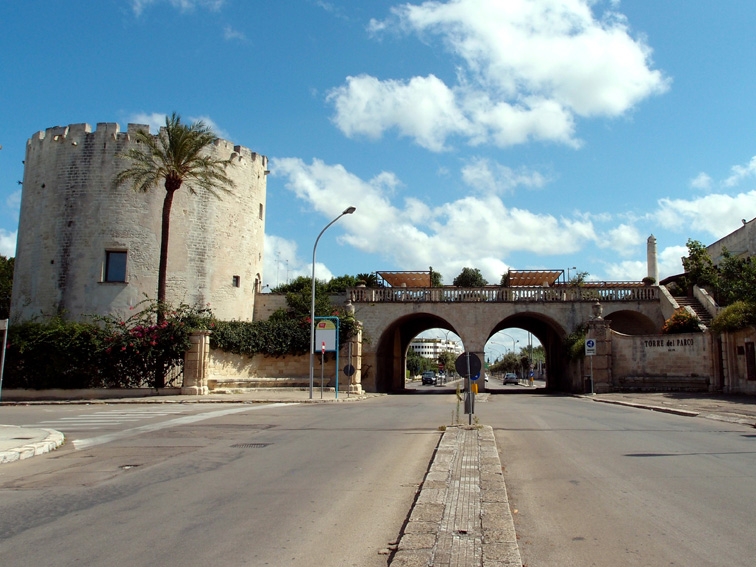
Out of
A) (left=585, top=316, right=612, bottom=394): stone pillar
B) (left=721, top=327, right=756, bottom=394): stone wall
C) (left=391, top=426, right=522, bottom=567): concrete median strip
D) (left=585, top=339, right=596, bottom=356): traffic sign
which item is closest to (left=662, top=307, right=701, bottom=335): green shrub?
(left=585, top=316, right=612, bottom=394): stone pillar

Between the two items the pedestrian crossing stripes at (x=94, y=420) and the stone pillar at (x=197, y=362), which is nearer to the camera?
the pedestrian crossing stripes at (x=94, y=420)

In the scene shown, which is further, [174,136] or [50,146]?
[50,146]

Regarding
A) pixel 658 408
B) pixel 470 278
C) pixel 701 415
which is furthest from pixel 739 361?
pixel 470 278

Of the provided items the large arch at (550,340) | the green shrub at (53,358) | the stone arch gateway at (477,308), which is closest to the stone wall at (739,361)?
the stone arch gateway at (477,308)

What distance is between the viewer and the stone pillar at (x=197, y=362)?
3038cm

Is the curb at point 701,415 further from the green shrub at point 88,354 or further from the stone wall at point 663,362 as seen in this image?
the green shrub at point 88,354

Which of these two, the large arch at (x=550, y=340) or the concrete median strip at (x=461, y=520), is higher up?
the large arch at (x=550, y=340)

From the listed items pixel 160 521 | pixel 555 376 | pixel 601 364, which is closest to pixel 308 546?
pixel 160 521

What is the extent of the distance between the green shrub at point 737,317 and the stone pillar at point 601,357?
258 inches

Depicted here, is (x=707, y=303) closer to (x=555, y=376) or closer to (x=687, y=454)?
(x=555, y=376)

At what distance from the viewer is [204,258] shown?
3847cm

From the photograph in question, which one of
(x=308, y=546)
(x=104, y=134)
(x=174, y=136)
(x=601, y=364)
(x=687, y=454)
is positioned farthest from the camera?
(x=104, y=134)

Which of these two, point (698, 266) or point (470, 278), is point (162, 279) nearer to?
point (698, 266)

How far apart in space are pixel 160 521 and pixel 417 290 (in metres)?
34.1
